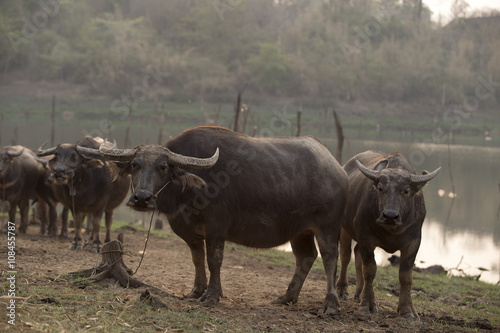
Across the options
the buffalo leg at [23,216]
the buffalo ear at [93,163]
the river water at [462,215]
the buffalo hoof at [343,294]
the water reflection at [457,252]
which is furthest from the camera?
the river water at [462,215]

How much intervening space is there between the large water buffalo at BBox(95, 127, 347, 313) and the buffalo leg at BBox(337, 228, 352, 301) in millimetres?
788

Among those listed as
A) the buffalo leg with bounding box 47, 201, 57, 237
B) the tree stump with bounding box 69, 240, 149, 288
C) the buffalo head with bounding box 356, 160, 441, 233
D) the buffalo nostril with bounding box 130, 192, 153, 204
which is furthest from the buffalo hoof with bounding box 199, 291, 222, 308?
the buffalo leg with bounding box 47, 201, 57, 237

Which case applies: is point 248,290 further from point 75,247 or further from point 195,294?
point 75,247

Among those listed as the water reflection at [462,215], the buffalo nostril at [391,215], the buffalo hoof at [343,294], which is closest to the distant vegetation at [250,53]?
the water reflection at [462,215]

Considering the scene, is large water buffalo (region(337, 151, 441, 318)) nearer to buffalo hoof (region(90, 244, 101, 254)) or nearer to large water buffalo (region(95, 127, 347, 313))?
large water buffalo (region(95, 127, 347, 313))

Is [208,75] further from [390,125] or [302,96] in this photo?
[390,125]

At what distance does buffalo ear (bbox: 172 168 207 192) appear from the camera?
5.34m

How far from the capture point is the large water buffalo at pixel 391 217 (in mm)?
5711

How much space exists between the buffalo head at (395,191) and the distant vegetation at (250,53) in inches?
1482

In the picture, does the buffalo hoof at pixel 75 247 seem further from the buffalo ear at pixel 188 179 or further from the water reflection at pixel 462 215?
the water reflection at pixel 462 215

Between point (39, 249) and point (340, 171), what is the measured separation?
160 inches

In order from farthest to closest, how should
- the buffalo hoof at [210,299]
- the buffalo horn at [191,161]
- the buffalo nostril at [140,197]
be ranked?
the buffalo hoof at [210,299] < the buffalo horn at [191,161] < the buffalo nostril at [140,197]

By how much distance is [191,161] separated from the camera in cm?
536

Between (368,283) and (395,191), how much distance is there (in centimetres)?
99
